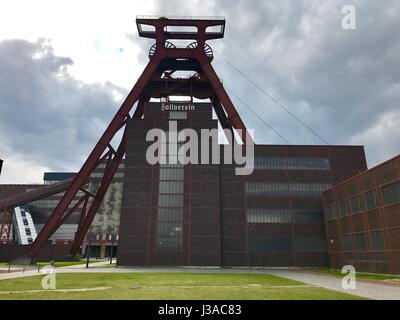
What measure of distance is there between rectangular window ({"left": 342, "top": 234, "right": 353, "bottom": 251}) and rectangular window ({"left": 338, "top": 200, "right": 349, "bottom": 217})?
7.77ft

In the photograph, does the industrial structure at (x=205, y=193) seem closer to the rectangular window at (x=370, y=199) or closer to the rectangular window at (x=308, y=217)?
the rectangular window at (x=308, y=217)

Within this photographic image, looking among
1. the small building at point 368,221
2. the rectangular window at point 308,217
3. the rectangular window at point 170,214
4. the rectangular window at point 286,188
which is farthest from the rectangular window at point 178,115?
the small building at point 368,221

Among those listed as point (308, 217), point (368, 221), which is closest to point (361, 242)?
point (368, 221)

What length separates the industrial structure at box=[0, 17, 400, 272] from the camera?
40.5 m

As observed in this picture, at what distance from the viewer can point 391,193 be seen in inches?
1048

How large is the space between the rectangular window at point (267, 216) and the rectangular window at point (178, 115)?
1591cm

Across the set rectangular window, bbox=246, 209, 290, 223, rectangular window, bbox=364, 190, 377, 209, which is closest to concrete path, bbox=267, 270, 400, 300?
rectangular window, bbox=364, 190, 377, 209

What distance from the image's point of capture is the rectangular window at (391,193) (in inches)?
1016

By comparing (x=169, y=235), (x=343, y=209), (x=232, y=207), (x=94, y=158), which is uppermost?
(x=94, y=158)

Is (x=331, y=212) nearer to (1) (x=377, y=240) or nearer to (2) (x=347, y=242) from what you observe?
(2) (x=347, y=242)

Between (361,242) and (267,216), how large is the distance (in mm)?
12868

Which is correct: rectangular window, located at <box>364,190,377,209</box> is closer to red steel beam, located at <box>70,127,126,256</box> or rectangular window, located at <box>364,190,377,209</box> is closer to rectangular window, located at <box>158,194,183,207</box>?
rectangular window, located at <box>158,194,183,207</box>

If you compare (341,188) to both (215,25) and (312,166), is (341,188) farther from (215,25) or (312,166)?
(215,25)
